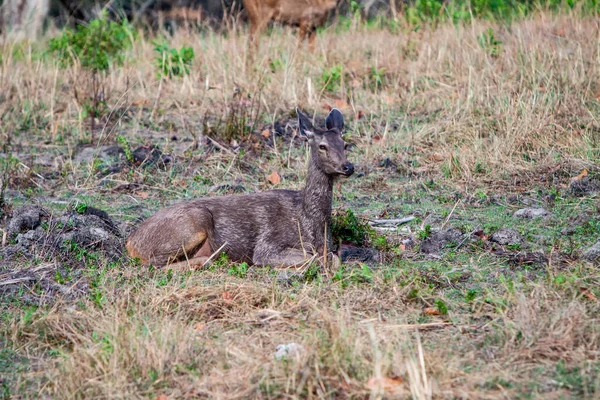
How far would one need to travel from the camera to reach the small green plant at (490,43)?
11.8 meters

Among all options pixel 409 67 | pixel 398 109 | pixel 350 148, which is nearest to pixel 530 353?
pixel 350 148

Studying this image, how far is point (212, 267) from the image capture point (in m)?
6.87

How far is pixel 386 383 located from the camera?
14.7 feet

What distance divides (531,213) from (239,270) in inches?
121

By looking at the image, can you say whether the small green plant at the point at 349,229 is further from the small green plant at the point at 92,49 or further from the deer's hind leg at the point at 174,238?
the small green plant at the point at 92,49

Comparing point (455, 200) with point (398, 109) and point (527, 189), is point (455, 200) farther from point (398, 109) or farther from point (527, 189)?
point (398, 109)

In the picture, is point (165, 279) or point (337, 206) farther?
point (337, 206)

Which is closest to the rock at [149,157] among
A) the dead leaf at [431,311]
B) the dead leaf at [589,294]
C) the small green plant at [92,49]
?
the small green plant at [92,49]

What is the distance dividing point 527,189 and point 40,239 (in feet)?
16.0

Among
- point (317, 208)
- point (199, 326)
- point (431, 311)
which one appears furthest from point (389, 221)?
point (199, 326)

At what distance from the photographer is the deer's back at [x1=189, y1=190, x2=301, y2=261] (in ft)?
24.1

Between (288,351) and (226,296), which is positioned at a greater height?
(288,351)

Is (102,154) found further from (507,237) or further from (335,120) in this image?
(507,237)

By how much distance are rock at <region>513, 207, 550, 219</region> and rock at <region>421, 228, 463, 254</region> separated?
0.94 metres
